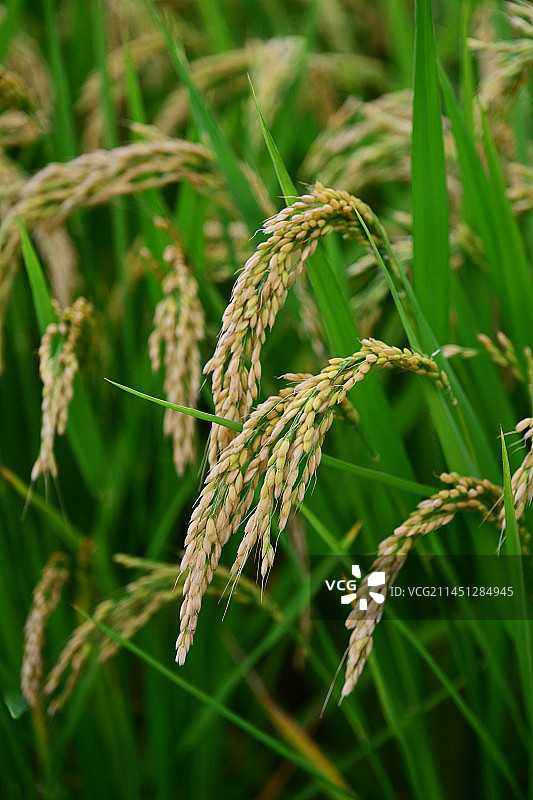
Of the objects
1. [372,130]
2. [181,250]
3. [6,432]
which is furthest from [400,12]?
[6,432]

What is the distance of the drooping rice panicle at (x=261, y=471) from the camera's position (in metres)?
0.72

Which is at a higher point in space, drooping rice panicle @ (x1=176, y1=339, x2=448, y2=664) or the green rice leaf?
the green rice leaf

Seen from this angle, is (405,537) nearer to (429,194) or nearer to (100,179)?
(429,194)

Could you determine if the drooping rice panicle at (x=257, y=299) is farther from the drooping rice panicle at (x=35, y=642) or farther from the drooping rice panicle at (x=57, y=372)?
the drooping rice panicle at (x=35, y=642)

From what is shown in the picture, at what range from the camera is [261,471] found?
2.47 ft

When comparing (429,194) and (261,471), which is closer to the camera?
(261,471)

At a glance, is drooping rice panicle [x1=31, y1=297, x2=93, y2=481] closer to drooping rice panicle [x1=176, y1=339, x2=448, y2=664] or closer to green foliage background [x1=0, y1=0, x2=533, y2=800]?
green foliage background [x1=0, y1=0, x2=533, y2=800]

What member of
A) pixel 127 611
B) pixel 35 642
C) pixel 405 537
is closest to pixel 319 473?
pixel 405 537

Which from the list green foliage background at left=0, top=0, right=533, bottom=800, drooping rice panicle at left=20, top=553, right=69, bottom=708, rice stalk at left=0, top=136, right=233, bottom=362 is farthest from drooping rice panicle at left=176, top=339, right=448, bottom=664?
rice stalk at left=0, top=136, right=233, bottom=362

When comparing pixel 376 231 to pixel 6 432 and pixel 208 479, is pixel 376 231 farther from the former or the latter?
pixel 6 432

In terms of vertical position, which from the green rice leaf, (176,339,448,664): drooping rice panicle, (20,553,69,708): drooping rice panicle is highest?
the green rice leaf

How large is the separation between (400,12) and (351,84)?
385mm

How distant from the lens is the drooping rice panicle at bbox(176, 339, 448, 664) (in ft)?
2.37

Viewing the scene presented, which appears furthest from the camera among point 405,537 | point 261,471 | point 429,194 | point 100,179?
point 100,179
